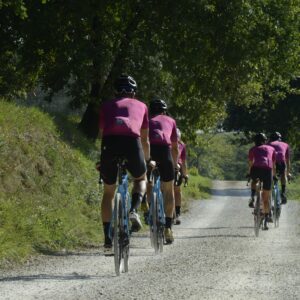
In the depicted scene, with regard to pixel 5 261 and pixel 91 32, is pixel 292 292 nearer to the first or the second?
pixel 5 261

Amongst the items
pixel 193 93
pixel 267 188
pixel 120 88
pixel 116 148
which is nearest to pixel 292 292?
pixel 116 148

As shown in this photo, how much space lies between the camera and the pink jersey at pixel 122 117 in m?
8.02

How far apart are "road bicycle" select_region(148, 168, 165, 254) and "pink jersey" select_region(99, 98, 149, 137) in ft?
6.69

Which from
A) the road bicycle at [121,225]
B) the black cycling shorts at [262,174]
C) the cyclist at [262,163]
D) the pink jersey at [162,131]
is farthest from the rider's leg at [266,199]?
the road bicycle at [121,225]

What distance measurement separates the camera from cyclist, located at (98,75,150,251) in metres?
8.05

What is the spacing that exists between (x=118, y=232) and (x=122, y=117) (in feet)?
4.27

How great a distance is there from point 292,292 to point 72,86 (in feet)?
50.1

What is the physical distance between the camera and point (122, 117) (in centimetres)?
806

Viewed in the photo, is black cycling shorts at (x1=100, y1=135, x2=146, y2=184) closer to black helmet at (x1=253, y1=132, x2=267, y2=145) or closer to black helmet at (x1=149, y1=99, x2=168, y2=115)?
black helmet at (x1=149, y1=99, x2=168, y2=115)

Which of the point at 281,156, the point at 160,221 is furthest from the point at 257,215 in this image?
the point at 160,221

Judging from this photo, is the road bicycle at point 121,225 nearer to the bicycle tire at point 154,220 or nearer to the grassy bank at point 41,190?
the bicycle tire at point 154,220

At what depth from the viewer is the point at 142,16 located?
70.2 feet

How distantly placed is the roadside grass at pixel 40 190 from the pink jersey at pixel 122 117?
2338mm

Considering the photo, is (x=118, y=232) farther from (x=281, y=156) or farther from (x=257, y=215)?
(x=281, y=156)
